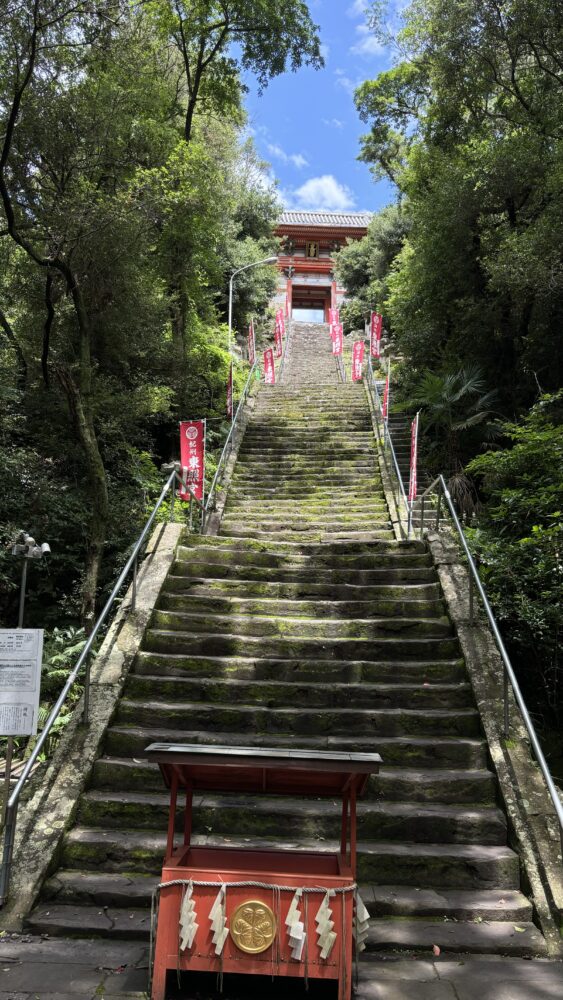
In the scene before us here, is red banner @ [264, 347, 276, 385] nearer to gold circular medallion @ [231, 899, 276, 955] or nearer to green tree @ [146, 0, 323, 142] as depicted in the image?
green tree @ [146, 0, 323, 142]

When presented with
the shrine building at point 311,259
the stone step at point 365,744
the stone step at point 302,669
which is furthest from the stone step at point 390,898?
the shrine building at point 311,259

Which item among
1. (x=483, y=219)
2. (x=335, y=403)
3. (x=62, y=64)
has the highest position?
(x=62, y=64)

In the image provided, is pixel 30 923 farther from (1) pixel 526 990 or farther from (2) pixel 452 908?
(1) pixel 526 990

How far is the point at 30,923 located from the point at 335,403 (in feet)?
38.3

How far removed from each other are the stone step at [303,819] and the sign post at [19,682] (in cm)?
72

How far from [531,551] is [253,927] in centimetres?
460

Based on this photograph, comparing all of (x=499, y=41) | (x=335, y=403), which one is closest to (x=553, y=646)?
(x=335, y=403)

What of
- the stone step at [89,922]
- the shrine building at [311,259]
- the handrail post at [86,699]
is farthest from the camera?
the shrine building at [311,259]

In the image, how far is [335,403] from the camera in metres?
14.0

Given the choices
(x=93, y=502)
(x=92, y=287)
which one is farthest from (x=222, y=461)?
(x=92, y=287)

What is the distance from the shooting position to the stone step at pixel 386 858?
3807 millimetres

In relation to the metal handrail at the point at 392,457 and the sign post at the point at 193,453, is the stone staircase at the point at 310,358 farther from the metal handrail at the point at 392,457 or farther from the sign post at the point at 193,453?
the sign post at the point at 193,453

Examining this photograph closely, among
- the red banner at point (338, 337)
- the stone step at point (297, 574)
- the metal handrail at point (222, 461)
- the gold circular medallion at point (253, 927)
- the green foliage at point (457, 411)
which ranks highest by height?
the red banner at point (338, 337)

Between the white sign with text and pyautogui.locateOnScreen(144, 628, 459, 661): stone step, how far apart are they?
1.66 m
